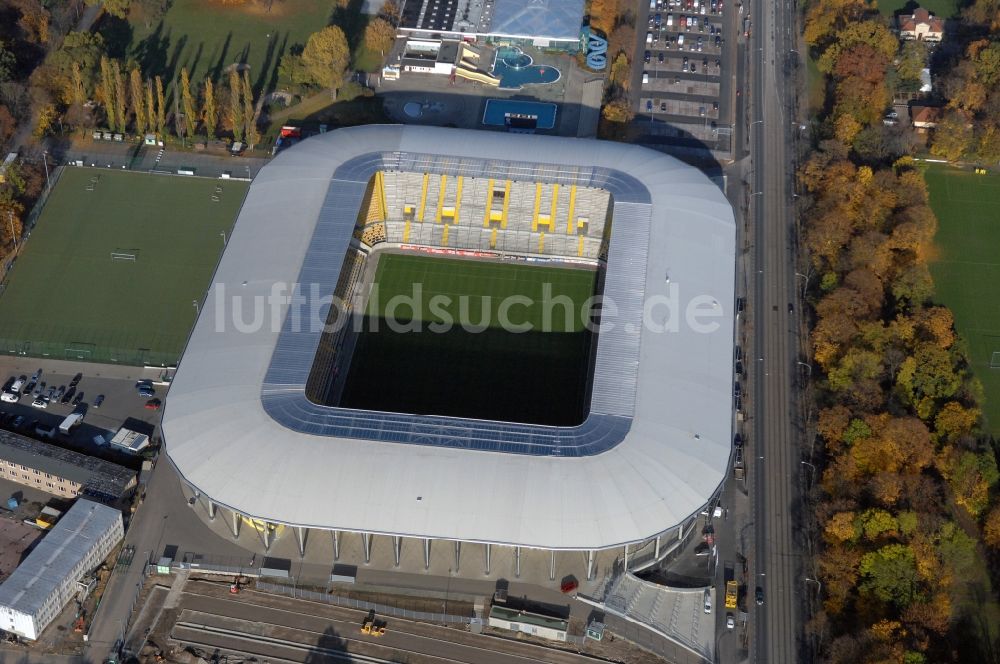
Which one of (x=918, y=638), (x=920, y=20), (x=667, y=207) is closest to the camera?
(x=918, y=638)

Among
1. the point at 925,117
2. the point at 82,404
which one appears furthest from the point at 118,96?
the point at 925,117

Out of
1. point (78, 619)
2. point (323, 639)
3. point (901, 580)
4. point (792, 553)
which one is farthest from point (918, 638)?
point (78, 619)

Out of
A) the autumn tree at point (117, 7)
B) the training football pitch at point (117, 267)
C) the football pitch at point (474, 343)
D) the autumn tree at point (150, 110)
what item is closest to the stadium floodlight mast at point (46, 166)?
the training football pitch at point (117, 267)

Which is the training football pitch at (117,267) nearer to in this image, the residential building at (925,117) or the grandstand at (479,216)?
the grandstand at (479,216)

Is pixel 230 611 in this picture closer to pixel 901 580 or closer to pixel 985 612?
pixel 901 580

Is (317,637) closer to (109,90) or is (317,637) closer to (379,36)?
(109,90)

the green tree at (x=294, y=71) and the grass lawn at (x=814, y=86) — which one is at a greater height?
the grass lawn at (x=814, y=86)
